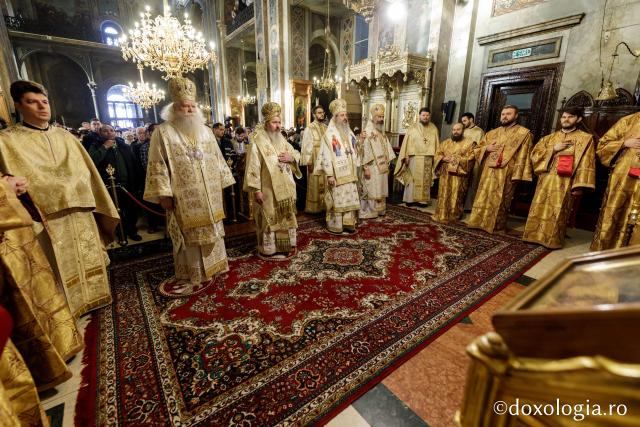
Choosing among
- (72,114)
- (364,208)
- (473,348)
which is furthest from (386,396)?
(72,114)

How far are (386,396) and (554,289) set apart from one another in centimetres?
142

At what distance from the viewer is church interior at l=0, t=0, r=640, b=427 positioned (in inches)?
32.1

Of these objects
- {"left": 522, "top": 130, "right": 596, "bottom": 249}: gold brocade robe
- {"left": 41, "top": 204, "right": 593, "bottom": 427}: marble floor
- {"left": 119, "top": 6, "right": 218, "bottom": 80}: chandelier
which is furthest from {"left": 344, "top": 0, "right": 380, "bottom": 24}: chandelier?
{"left": 41, "top": 204, "right": 593, "bottom": 427}: marble floor

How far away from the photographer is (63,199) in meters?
2.32

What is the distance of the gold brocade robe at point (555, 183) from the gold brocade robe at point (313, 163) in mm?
3247

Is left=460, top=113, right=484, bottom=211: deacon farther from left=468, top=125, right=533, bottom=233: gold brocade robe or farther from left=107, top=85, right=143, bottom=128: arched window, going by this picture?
left=107, top=85, right=143, bottom=128: arched window

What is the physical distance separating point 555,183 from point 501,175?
2.35ft

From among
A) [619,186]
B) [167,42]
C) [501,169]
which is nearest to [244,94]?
[167,42]

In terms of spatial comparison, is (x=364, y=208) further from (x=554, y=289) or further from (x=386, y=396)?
(x=554, y=289)

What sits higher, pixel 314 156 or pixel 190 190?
pixel 314 156

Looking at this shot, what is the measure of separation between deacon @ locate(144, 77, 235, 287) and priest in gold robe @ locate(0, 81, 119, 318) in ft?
1.59

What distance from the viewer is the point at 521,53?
6281mm

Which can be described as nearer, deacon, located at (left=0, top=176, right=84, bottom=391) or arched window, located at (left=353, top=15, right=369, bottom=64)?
deacon, located at (left=0, top=176, right=84, bottom=391)

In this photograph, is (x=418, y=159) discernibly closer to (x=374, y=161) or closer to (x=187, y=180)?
(x=374, y=161)
